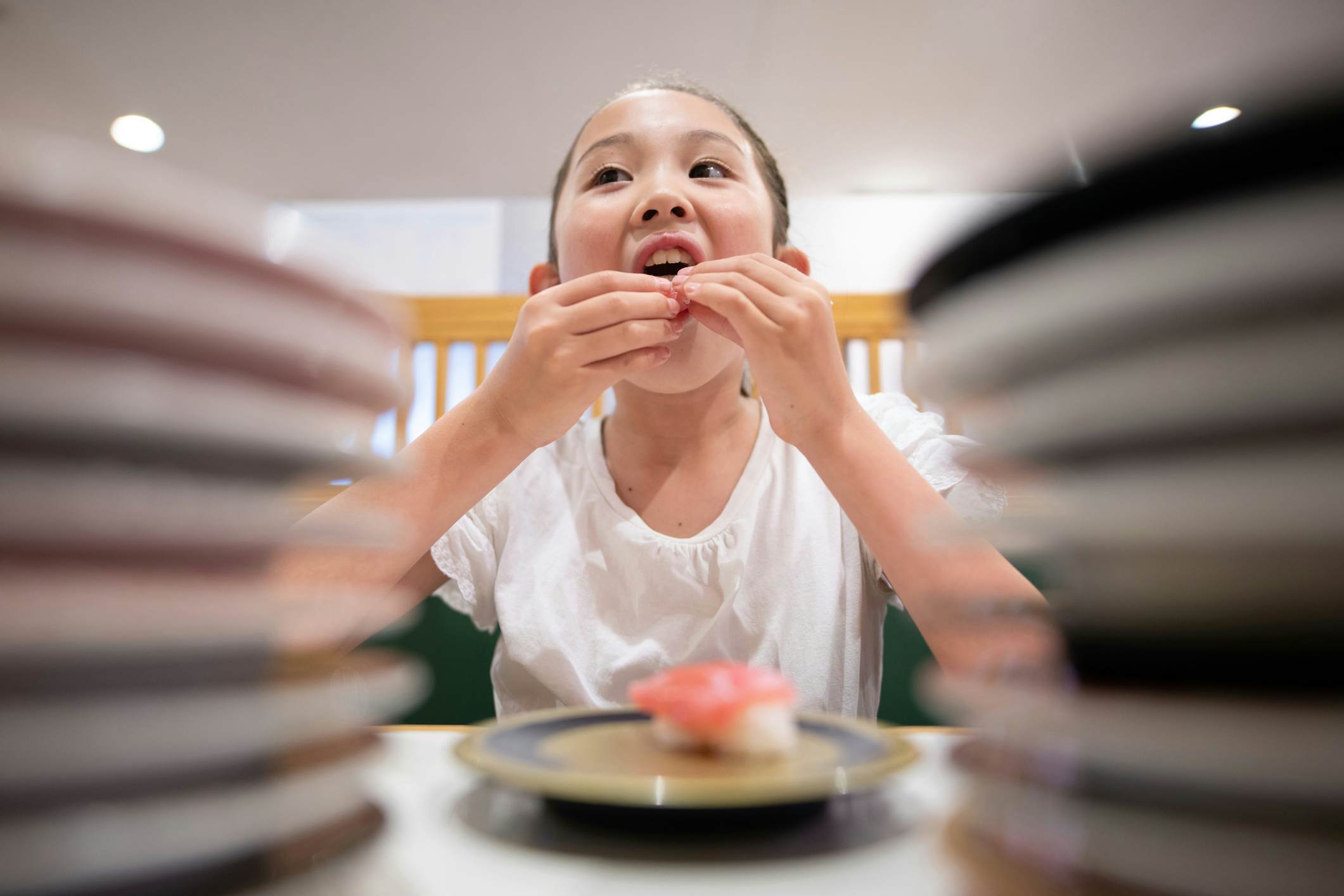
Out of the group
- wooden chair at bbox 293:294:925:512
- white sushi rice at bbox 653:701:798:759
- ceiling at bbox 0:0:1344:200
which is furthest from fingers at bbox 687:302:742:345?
ceiling at bbox 0:0:1344:200

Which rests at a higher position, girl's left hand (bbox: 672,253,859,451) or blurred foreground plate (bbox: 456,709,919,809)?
girl's left hand (bbox: 672,253,859,451)

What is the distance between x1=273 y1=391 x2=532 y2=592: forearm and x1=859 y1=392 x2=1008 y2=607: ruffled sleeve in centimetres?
53

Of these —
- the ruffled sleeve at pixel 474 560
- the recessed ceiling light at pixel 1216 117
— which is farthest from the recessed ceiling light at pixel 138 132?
the recessed ceiling light at pixel 1216 117

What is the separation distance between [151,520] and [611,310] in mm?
763

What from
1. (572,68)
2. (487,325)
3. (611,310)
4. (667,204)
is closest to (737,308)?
(611,310)

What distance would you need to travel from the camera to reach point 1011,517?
0.28 m

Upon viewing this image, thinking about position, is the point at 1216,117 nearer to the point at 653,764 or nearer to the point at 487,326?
the point at 653,764

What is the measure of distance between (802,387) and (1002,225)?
0.64 metres

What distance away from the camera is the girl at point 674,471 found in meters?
0.92

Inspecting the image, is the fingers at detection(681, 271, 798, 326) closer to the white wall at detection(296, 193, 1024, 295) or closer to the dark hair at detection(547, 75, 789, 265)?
the dark hair at detection(547, 75, 789, 265)

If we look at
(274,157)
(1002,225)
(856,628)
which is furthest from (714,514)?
(274,157)

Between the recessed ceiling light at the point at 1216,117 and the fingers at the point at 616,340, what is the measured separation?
72 centimetres

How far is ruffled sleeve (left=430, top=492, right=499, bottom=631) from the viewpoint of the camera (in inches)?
50.3

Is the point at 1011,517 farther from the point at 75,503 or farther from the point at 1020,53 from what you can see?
the point at 1020,53
